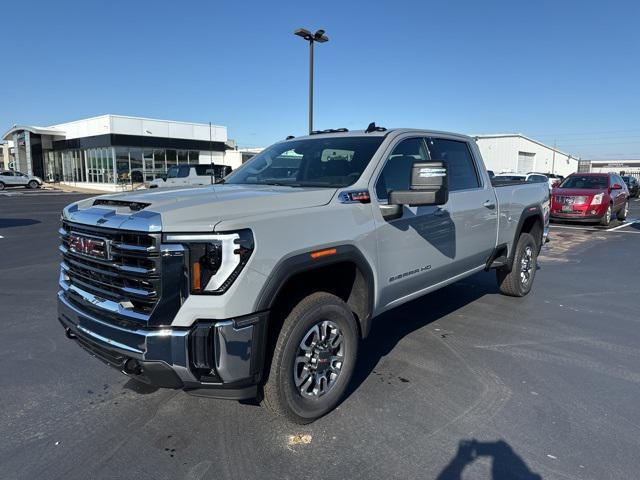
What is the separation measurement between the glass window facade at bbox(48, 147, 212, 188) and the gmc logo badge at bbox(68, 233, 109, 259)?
32684 mm

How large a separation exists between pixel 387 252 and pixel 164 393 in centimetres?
200

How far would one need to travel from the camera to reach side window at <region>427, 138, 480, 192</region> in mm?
4555

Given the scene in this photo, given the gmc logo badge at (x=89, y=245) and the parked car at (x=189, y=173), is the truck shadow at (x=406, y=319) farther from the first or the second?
the parked car at (x=189, y=173)

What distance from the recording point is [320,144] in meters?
4.30

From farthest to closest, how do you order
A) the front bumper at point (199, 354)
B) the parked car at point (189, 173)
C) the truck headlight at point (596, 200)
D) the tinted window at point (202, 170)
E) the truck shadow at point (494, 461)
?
1. the tinted window at point (202, 170)
2. the parked car at point (189, 173)
3. the truck headlight at point (596, 200)
4. the truck shadow at point (494, 461)
5. the front bumper at point (199, 354)

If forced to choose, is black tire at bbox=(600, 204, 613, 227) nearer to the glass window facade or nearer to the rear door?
the rear door

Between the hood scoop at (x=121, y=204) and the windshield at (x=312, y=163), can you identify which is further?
the windshield at (x=312, y=163)

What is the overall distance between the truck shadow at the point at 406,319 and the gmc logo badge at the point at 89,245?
200 cm

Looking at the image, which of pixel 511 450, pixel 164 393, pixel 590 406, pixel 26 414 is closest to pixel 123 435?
pixel 164 393

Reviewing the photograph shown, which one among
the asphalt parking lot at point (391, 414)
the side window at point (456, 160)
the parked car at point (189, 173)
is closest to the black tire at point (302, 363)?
the asphalt parking lot at point (391, 414)

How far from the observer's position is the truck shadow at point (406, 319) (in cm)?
412

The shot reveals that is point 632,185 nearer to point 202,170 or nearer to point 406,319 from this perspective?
point 202,170

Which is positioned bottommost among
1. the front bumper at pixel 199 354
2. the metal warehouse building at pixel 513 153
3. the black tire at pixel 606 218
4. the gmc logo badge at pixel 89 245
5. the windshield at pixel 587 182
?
the black tire at pixel 606 218

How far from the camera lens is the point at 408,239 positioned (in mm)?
3770
